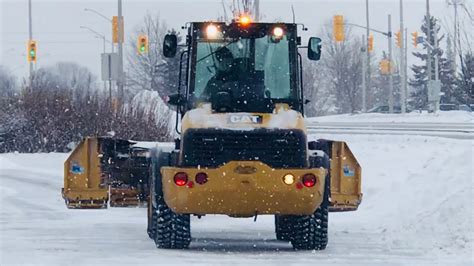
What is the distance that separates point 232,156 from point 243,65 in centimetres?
155

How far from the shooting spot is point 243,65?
14.0 metres

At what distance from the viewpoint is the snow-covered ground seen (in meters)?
12.7

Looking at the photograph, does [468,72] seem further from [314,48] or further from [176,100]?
[176,100]

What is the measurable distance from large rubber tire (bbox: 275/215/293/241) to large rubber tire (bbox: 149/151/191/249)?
1.61 metres

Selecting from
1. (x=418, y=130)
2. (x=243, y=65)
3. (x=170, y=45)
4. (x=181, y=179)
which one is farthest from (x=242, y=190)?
(x=418, y=130)

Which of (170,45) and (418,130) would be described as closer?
(170,45)

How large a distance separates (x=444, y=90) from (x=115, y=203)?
73.3m

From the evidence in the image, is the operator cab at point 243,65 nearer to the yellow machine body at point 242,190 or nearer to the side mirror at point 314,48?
the side mirror at point 314,48

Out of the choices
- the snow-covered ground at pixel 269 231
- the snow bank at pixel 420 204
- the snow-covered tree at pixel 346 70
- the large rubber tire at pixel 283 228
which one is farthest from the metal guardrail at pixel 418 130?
the snow-covered tree at pixel 346 70

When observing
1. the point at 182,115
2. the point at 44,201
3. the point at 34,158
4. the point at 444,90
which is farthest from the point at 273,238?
the point at 444,90

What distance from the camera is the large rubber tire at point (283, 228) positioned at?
48.4 ft

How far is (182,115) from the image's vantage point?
13.9 meters

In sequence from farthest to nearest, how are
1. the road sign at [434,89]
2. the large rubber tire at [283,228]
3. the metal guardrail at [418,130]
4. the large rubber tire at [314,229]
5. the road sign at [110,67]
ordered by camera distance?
the road sign at [434,89] → the road sign at [110,67] → the metal guardrail at [418,130] → the large rubber tire at [283,228] → the large rubber tire at [314,229]

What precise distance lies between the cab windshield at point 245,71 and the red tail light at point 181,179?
1283 mm
